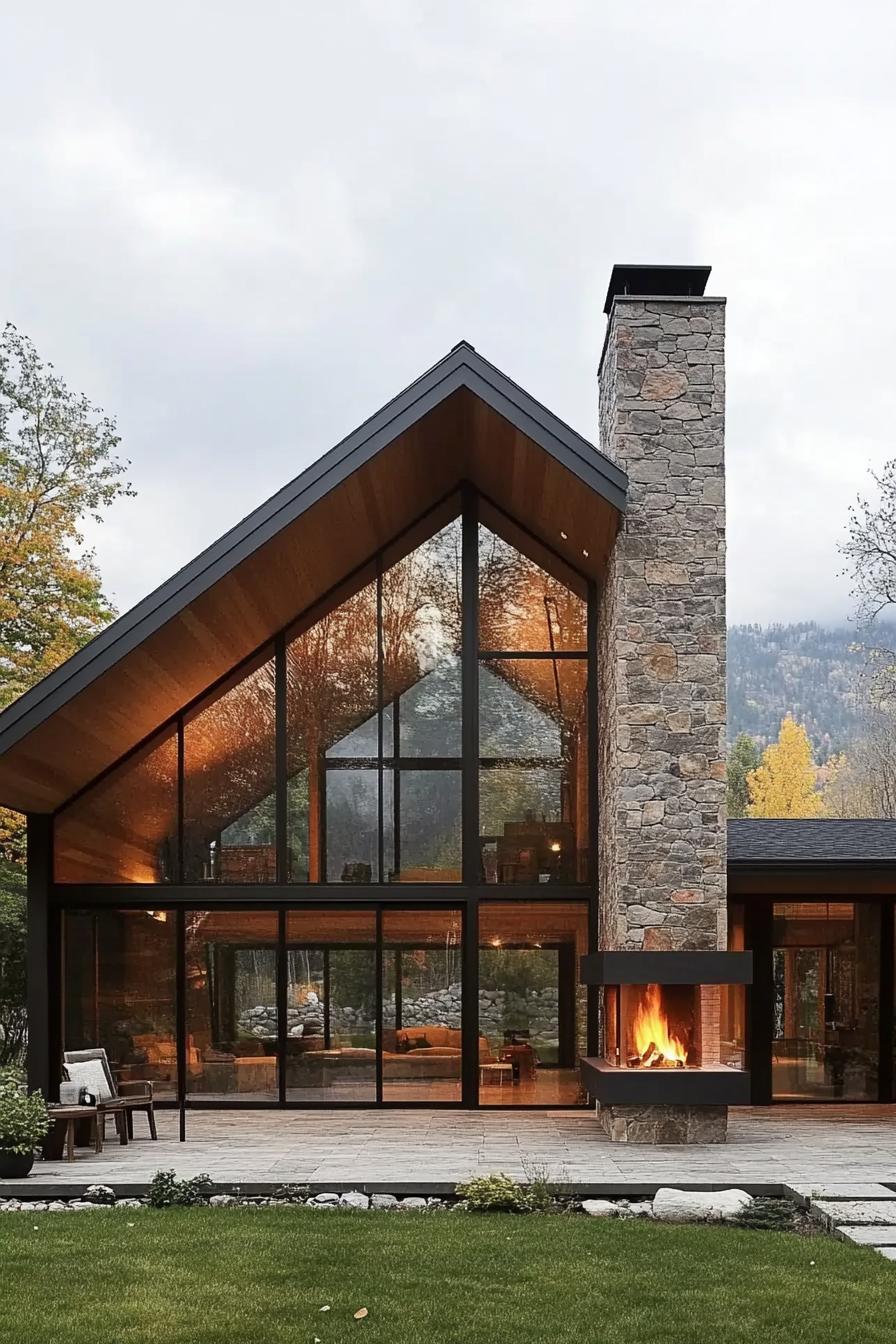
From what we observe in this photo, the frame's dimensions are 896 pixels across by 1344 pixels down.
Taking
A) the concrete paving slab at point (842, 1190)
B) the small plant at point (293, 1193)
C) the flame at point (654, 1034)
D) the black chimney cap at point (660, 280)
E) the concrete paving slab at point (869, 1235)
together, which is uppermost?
the black chimney cap at point (660, 280)

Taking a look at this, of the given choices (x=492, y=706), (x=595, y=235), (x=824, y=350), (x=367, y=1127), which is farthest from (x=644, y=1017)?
(x=824, y=350)

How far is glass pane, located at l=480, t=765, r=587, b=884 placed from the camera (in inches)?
508

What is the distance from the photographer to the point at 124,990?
12898mm

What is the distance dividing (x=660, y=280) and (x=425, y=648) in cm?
397

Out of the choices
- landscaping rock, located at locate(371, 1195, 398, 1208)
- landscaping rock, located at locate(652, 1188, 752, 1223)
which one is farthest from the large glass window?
landscaping rock, located at locate(652, 1188, 752, 1223)

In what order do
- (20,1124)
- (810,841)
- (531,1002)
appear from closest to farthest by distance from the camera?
1. (20,1124)
2. (531,1002)
3. (810,841)

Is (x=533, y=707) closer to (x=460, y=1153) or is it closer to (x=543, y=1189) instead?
(x=460, y=1153)

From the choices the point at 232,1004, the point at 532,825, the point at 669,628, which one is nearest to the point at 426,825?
the point at 532,825

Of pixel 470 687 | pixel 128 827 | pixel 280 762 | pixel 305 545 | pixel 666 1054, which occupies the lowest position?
pixel 666 1054

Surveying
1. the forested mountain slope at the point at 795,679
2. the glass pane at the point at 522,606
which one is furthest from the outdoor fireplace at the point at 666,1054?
the forested mountain slope at the point at 795,679

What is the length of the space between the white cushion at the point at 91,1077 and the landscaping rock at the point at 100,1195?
2.16 m

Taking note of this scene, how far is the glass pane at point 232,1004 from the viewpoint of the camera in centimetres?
1281

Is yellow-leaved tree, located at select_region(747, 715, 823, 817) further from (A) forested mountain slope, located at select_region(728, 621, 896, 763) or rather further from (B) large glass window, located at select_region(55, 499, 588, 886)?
(A) forested mountain slope, located at select_region(728, 621, 896, 763)

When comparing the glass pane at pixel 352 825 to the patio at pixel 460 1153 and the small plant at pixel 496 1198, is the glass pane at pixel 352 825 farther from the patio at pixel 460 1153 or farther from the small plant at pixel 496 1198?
the small plant at pixel 496 1198
